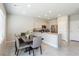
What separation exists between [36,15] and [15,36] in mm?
1021

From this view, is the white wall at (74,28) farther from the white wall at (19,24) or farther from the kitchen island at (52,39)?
the white wall at (19,24)

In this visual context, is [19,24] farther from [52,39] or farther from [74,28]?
[74,28]

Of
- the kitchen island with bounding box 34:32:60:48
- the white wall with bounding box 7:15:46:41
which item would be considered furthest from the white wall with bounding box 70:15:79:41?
the white wall with bounding box 7:15:46:41

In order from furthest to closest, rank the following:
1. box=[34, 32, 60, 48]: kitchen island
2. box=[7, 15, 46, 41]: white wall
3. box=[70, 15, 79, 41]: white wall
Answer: box=[70, 15, 79, 41]: white wall → box=[34, 32, 60, 48]: kitchen island → box=[7, 15, 46, 41]: white wall

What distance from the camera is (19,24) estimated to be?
2742 mm

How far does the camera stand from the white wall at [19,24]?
264 centimetres

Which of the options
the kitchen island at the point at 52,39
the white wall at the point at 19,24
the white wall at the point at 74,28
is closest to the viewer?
the white wall at the point at 19,24

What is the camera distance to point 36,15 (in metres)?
2.81

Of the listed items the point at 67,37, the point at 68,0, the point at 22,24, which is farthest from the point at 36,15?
A: the point at 67,37

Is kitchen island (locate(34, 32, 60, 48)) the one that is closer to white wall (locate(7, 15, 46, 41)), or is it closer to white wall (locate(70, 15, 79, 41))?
white wall (locate(70, 15, 79, 41))

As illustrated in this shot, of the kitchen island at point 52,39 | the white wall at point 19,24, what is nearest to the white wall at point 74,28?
the kitchen island at point 52,39

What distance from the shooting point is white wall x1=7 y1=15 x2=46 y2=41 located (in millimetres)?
2636

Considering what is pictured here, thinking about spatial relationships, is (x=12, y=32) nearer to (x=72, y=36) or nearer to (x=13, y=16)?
(x=13, y=16)

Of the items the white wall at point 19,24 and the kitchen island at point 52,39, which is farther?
the kitchen island at point 52,39
